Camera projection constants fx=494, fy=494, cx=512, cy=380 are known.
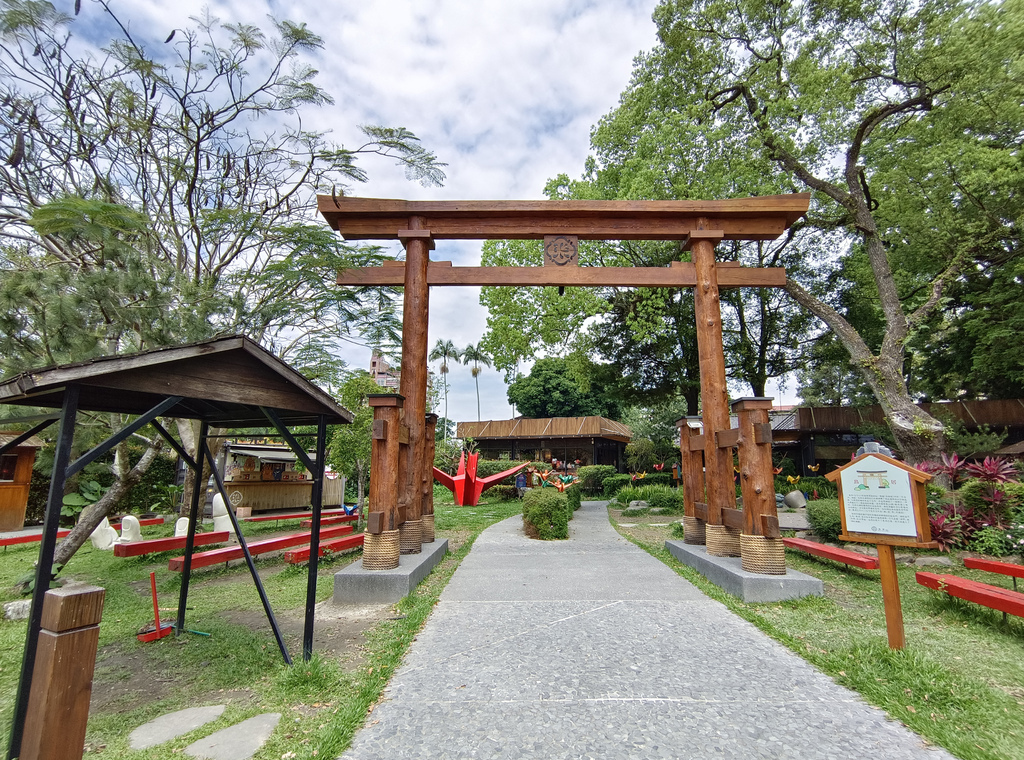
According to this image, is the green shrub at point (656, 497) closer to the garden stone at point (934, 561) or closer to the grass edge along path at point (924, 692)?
the garden stone at point (934, 561)

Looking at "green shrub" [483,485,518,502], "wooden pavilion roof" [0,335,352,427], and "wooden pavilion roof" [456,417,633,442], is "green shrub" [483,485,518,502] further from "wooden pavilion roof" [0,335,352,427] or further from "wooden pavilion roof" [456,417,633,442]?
"wooden pavilion roof" [0,335,352,427]

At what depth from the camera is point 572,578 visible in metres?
5.98

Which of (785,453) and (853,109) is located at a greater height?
(853,109)

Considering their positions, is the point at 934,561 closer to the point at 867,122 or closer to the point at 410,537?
the point at 410,537

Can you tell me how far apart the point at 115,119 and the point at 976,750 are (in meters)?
11.2

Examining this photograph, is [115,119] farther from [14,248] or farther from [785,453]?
[785,453]

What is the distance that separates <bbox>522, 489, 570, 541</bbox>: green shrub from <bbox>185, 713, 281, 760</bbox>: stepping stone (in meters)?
6.55

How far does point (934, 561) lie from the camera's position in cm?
680

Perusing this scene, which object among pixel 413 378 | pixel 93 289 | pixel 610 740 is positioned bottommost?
pixel 610 740

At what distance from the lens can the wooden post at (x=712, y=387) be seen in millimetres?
6227

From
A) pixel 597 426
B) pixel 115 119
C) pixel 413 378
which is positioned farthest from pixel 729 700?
pixel 597 426

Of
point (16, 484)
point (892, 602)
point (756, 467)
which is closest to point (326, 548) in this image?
point (756, 467)

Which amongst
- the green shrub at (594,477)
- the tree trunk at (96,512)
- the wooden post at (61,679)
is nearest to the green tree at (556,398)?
the green shrub at (594,477)

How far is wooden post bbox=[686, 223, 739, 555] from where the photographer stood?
6227 mm
